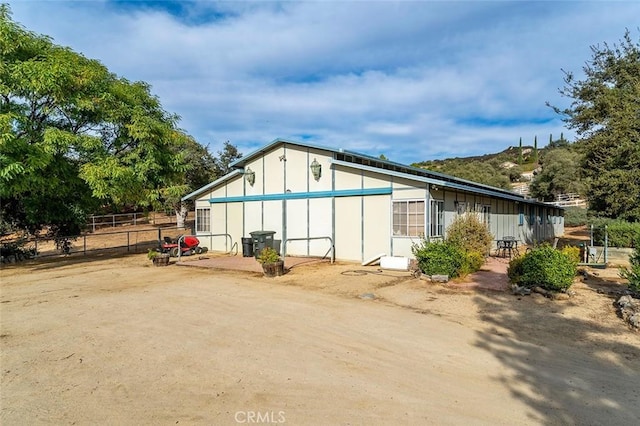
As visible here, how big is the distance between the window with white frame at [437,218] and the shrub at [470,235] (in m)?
0.76

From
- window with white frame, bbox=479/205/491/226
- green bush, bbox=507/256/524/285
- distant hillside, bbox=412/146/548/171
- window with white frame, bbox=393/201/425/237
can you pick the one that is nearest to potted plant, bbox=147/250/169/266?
window with white frame, bbox=393/201/425/237

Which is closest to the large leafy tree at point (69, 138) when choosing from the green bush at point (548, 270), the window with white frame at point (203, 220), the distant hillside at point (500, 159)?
the window with white frame at point (203, 220)

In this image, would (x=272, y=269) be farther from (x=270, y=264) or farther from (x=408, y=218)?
(x=408, y=218)

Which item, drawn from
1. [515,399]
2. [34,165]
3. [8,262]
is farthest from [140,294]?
[8,262]

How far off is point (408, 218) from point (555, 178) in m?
39.6

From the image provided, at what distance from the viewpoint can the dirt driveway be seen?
10.7 ft

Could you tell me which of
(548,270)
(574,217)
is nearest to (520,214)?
(548,270)

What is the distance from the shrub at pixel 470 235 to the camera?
10.8 metres

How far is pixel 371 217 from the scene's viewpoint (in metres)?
12.6

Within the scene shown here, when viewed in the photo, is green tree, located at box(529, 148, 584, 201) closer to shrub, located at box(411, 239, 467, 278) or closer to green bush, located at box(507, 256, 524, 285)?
shrub, located at box(411, 239, 467, 278)

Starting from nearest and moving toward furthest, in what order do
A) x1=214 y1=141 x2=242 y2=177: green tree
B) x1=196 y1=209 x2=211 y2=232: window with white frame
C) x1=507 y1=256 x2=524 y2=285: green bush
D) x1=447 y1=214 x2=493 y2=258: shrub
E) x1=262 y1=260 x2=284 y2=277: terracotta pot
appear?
x1=507 y1=256 x2=524 y2=285: green bush
x1=262 y1=260 x2=284 y2=277: terracotta pot
x1=447 y1=214 x2=493 y2=258: shrub
x1=196 y1=209 x2=211 y2=232: window with white frame
x1=214 y1=141 x2=242 y2=177: green tree

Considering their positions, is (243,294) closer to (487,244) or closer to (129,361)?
(129,361)

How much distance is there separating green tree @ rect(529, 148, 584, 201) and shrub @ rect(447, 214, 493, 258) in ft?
124

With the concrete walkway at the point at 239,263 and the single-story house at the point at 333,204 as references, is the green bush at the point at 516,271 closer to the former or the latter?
the single-story house at the point at 333,204
